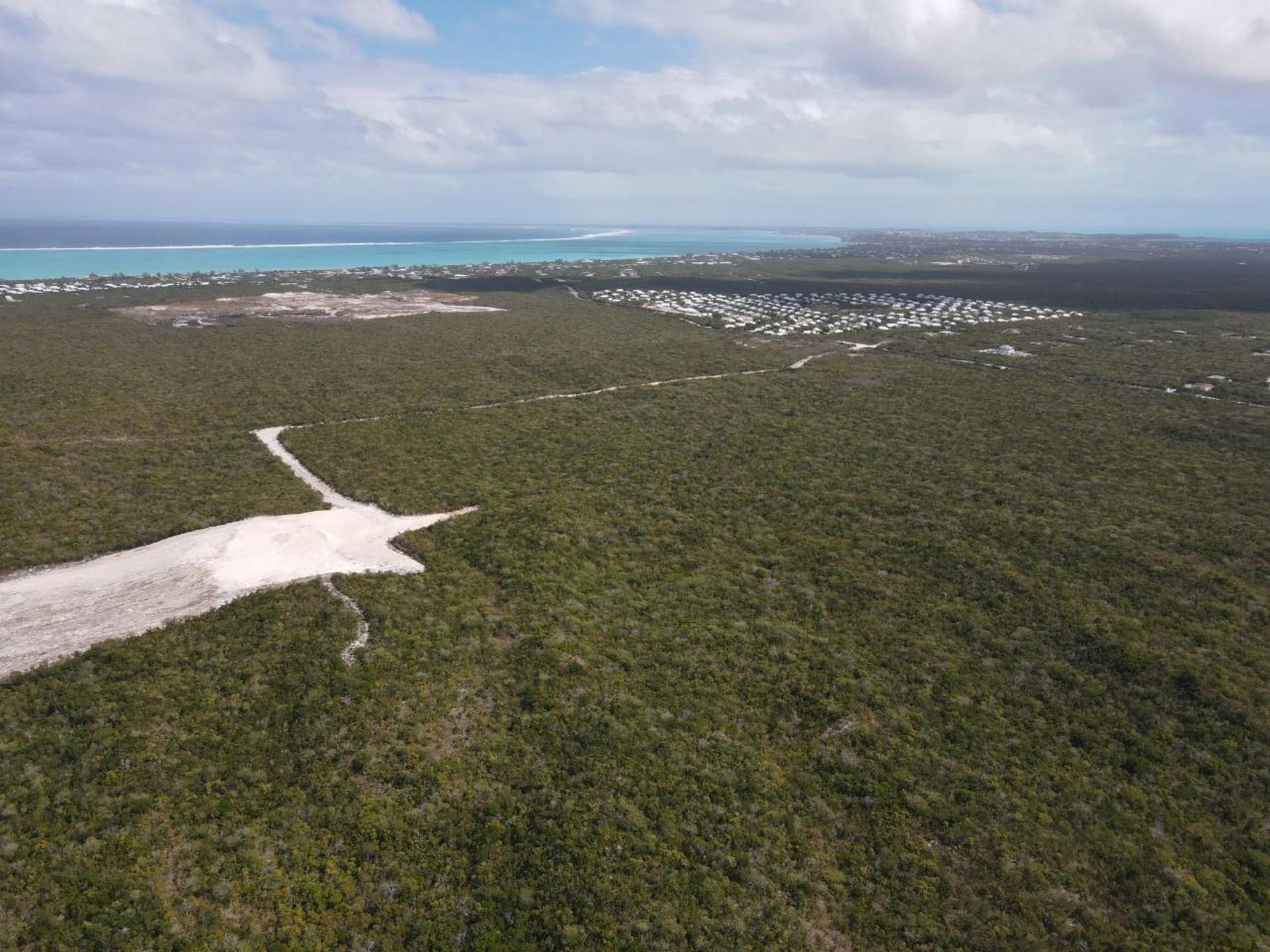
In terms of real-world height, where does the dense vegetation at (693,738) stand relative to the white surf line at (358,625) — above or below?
below

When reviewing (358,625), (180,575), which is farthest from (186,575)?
(358,625)

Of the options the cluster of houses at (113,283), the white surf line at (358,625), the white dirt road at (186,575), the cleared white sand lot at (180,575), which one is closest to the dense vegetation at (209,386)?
the white dirt road at (186,575)

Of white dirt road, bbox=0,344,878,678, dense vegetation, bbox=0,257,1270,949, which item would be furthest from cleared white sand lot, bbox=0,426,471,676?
dense vegetation, bbox=0,257,1270,949

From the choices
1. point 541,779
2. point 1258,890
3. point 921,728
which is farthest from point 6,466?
point 1258,890

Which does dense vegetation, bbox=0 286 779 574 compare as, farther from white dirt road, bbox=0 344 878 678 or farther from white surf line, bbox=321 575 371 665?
white surf line, bbox=321 575 371 665

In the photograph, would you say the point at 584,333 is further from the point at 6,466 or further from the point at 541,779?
the point at 541,779

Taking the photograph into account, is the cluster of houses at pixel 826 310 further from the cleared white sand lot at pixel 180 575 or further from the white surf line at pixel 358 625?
the white surf line at pixel 358 625
